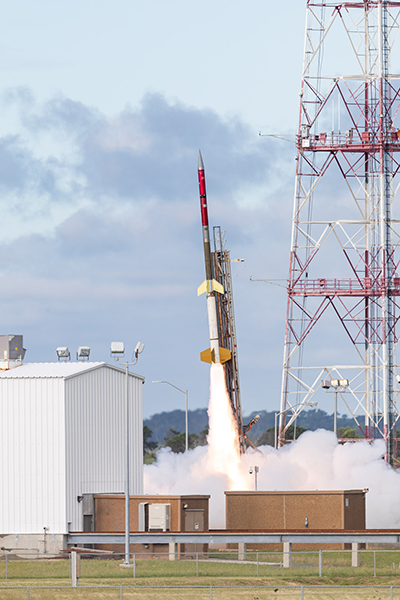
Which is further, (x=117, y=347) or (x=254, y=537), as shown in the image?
(x=117, y=347)

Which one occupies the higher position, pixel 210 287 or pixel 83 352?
pixel 210 287

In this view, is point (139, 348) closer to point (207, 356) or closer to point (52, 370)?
point (52, 370)

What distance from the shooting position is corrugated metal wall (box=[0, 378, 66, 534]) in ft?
187

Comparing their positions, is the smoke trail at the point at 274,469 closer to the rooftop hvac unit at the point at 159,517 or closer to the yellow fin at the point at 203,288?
the yellow fin at the point at 203,288

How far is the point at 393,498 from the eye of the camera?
72.2m

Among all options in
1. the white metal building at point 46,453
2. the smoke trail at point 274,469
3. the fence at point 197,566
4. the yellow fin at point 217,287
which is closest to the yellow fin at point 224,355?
the smoke trail at point 274,469

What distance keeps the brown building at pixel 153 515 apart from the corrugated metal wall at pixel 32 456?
3.48 m

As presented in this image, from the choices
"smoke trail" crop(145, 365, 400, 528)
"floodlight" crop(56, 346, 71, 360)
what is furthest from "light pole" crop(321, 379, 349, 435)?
"floodlight" crop(56, 346, 71, 360)

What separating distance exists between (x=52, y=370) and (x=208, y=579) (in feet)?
60.5

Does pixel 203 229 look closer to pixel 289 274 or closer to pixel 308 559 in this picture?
pixel 289 274

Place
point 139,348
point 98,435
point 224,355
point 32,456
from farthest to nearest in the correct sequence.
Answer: point 224,355 < point 98,435 < point 32,456 < point 139,348

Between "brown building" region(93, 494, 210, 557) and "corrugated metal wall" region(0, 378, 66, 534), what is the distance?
11.4 ft

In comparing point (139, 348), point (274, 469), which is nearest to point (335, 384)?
point (274, 469)

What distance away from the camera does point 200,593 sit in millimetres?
42406
